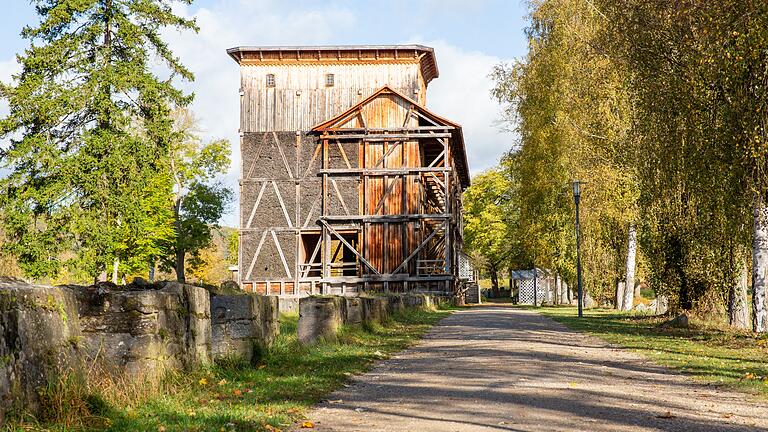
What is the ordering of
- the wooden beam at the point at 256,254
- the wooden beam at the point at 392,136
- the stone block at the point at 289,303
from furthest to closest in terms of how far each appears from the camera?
the wooden beam at the point at 256,254, the wooden beam at the point at 392,136, the stone block at the point at 289,303

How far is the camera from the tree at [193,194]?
2303 inches

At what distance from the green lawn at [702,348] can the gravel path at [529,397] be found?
495mm

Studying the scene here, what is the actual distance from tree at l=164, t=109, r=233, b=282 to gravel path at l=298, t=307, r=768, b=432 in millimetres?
45029

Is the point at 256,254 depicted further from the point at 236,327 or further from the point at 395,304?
the point at 236,327

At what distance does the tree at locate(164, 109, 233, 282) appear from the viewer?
192ft

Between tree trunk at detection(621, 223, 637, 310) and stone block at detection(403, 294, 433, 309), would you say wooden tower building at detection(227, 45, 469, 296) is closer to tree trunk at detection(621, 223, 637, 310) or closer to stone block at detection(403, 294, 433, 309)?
stone block at detection(403, 294, 433, 309)

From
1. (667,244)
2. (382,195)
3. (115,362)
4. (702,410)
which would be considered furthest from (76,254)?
(702,410)

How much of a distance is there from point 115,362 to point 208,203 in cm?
5418

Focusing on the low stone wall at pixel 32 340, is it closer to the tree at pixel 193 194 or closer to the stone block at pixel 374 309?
the stone block at pixel 374 309

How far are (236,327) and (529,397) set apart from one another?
4120 millimetres

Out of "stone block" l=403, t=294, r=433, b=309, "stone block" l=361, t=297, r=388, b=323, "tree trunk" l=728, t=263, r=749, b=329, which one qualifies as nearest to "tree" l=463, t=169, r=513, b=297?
"stone block" l=403, t=294, r=433, b=309

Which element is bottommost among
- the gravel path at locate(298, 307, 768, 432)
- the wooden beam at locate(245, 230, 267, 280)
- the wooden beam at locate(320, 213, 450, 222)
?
the gravel path at locate(298, 307, 768, 432)

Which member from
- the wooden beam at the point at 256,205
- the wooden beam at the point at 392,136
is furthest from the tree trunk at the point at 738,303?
the wooden beam at the point at 256,205

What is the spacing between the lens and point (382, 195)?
1731 inches
